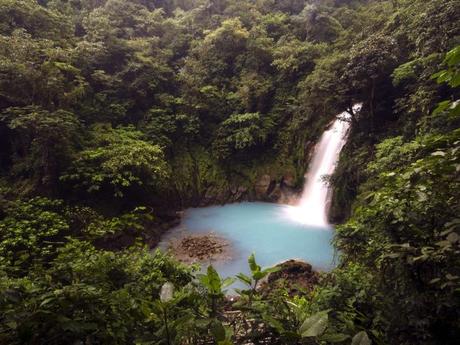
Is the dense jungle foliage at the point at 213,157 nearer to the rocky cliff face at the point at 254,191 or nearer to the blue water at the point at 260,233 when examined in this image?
the rocky cliff face at the point at 254,191

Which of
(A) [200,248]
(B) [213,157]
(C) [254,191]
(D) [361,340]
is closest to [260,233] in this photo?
(A) [200,248]

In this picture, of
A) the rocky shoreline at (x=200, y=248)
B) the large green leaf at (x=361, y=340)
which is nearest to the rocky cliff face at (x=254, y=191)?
the rocky shoreline at (x=200, y=248)

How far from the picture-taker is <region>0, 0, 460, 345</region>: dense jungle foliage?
69.4 inches

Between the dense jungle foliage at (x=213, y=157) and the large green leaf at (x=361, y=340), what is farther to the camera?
the dense jungle foliage at (x=213, y=157)

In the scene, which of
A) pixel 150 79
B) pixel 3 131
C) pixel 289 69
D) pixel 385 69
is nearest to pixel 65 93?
pixel 3 131

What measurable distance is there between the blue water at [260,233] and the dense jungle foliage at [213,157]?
0.84 m

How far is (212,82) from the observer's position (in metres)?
15.5

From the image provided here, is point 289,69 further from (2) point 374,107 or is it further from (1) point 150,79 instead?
(1) point 150,79

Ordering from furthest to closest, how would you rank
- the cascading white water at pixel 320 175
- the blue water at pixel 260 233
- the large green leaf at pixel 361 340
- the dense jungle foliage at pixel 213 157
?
the cascading white water at pixel 320 175
the blue water at pixel 260 233
the dense jungle foliage at pixel 213 157
the large green leaf at pixel 361 340

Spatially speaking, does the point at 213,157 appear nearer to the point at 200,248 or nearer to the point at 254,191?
the point at 254,191

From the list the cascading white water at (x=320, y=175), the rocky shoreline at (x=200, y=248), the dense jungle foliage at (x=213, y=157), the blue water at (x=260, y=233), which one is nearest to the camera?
the dense jungle foliage at (x=213, y=157)

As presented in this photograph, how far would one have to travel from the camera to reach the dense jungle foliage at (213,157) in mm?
1762

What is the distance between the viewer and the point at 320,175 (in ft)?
40.6

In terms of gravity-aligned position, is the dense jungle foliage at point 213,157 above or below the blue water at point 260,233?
above
